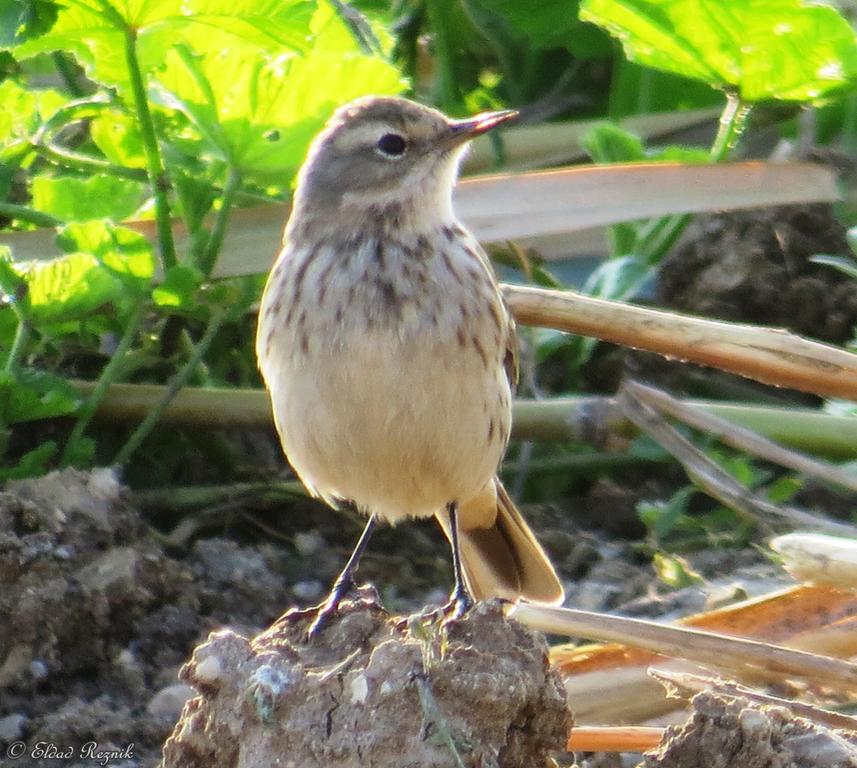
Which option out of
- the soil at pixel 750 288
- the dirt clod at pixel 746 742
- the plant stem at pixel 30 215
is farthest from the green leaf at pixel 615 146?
the dirt clod at pixel 746 742

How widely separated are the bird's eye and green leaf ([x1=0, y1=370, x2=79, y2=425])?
118cm

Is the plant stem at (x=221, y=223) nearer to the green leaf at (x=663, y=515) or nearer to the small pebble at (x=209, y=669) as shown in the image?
the green leaf at (x=663, y=515)

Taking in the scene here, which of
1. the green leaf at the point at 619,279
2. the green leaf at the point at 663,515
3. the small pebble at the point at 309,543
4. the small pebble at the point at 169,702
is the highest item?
the green leaf at the point at 619,279

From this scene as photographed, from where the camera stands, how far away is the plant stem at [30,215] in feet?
15.7

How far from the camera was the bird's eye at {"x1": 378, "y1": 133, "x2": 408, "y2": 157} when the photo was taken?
390 centimetres

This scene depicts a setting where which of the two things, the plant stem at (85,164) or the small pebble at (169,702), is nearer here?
the small pebble at (169,702)

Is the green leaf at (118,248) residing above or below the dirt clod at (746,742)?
below

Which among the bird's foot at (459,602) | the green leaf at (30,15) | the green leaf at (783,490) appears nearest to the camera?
the bird's foot at (459,602)

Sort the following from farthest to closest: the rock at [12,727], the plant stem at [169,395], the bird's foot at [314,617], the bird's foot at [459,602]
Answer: the plant stem at [169,395]
the rock at [12,727]
the bird's foot at [459,602]
the bird's foot at [314,617]

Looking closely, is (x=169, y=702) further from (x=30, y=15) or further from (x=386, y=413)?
(x=30, y=15)

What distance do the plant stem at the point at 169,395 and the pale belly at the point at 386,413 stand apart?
875mm

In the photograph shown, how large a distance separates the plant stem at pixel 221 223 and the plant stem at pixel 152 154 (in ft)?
0.33

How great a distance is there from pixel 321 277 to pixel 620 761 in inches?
51.0

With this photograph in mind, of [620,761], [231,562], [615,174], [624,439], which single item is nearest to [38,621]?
[231,562]
